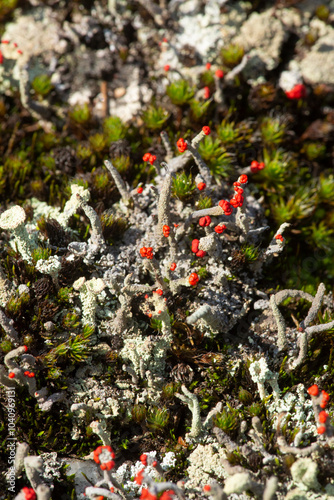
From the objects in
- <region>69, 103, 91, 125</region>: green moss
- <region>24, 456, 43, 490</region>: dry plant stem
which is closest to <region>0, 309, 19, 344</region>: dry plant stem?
<region>24, 456, 43, 490</region>: dry plant stem

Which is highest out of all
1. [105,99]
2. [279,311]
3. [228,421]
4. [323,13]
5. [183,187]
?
[323,13]

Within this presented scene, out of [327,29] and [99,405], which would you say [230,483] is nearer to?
[99,405]

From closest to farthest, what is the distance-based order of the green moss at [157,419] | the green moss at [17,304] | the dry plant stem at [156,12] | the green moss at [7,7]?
the green moss at [157,419] < the green moss at [17,304] < the dry plant stem at [156,12] < the green moss at [7,7]

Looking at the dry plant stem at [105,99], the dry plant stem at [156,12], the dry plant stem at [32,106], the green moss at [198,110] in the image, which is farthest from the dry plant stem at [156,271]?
the dry plant stem at [156,12]

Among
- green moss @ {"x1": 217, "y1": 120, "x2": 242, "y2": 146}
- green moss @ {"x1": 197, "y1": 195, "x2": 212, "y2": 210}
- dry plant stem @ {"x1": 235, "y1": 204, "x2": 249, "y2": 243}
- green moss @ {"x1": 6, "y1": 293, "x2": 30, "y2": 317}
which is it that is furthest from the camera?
green moss @ {"x1": 217, "y1": 120, "x2": 242, "y2": 146}

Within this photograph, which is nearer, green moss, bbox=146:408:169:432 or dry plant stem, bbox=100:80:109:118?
green moss, bbox=146:408:169:432

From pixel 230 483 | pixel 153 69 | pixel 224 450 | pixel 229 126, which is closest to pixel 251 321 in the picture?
pixel 224 450

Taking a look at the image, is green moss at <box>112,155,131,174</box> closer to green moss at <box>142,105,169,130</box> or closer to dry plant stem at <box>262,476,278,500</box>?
green moss at <box>142,105,169,130</box>

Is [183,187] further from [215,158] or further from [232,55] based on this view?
[232,55]

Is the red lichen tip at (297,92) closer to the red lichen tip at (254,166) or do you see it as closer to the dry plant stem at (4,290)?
the red lichen tip at (254,166)

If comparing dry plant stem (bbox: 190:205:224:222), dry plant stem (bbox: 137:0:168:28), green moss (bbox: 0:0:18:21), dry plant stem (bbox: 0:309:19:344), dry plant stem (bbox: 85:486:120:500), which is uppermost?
green moss (bbox: 0:0:18:21)

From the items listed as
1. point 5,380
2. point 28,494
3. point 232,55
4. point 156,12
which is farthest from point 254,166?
point 28,494
